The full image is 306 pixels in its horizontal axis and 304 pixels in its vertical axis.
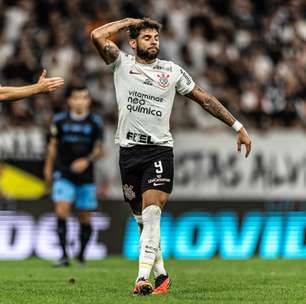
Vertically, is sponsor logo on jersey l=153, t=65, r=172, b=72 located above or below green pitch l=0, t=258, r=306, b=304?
above

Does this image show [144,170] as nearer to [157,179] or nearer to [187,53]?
[157,179]

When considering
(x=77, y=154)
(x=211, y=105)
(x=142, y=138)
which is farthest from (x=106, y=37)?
(x=77, y=154)

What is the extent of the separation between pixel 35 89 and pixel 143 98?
1.05 metres

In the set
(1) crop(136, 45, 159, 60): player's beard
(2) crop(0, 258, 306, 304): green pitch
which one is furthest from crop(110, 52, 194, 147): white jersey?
(2) crop(0, 258, 306, 304): green pitch

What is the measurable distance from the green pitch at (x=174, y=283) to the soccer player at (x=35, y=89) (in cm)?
192

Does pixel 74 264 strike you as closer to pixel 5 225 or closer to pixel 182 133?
pixel 5 225

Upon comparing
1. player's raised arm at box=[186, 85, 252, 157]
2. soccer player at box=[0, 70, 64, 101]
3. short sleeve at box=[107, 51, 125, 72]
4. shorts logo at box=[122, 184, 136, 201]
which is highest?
short sleeve at box=[107, 51, 125, 72]

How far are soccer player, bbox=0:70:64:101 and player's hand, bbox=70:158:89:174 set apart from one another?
5569mm

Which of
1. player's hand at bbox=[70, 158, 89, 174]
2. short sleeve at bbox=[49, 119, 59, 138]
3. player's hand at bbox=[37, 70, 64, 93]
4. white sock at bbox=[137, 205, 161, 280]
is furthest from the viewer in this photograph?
short sleeve at bbox=[49, 119, 59, 138]

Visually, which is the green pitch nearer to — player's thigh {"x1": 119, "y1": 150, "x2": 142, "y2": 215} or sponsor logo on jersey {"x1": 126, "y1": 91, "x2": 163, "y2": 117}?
player's thigh {"x1": 119, "y1": 150, "x2": 142, "y2": 215}

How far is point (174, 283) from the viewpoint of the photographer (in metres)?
11.7

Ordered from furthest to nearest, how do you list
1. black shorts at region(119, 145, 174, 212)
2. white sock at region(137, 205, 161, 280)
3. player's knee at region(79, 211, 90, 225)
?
player's knee at region(79, 211, 90, 225) → black shorts at region(119, 145, 174, 212) → white sock at region(137, 205, 161, 280)

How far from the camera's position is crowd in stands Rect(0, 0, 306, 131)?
20.8m

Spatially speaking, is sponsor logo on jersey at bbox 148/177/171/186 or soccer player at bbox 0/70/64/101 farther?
sponsor logo on jersey at bbox 148/177/171/186
